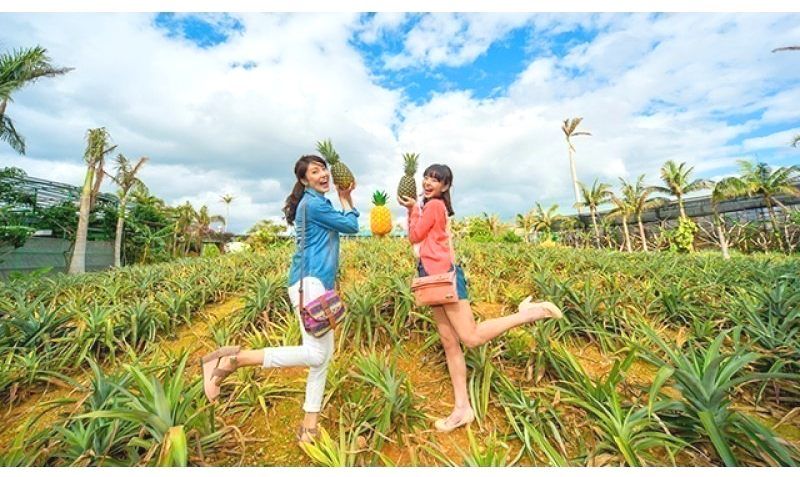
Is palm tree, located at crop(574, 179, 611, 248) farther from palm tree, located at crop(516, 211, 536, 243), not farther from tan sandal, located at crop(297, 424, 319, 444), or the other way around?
tan sandal, located at crop(297, 424, 319, 444)

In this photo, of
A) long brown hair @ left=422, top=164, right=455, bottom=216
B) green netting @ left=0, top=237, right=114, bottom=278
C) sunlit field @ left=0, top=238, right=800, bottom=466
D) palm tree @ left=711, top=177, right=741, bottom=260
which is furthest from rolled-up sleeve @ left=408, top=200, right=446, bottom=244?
palm tree @ left=711, top=177, right=741, bottom=260

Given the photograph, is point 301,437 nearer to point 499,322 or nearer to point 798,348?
point 499,322

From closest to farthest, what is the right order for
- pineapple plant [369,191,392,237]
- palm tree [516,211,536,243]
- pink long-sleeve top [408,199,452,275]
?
pink long-sleeve top [408,199,452,275]
pineapple plant [369,191,392,237]
palm tree [516,211,536,243]

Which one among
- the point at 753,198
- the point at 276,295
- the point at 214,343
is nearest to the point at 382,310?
the point at 276,295

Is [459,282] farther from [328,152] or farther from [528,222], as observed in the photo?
[528,222]

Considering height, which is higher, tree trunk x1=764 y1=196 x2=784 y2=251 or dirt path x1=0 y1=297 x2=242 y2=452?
tree trunk x1=764 y1=196 x2=784 y2=251

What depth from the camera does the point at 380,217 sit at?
304 inches

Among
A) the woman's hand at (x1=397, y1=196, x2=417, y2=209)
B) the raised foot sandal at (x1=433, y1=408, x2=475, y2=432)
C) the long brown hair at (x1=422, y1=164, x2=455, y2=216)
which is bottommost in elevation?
the raised foot sandal at (x1=433, y1=408, x2=475, y2=432)

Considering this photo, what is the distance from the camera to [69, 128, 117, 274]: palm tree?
14.9 meters

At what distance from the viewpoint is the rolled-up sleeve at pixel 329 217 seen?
7.13 ft

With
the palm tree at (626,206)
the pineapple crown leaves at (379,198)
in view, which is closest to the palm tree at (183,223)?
the pineapple crown leaves at (379,198)

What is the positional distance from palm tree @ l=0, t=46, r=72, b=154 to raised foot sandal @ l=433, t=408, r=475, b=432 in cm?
1435

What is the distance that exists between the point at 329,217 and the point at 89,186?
18877 millimetres

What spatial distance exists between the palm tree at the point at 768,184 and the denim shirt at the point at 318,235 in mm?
28055
